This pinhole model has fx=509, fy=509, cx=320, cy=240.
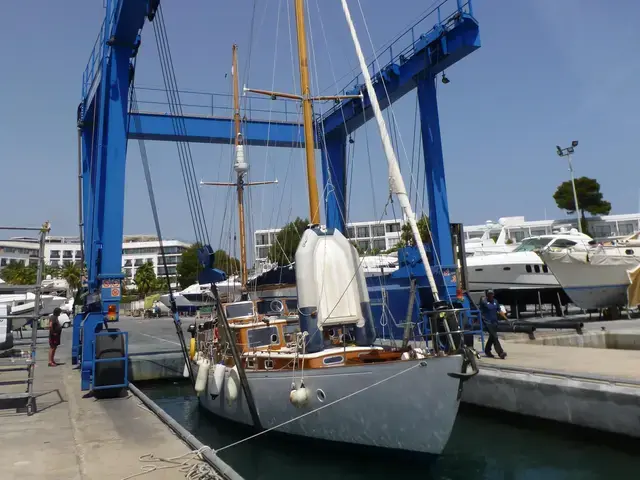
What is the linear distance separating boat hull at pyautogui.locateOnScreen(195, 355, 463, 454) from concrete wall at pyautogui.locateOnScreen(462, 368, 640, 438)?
2775 mm

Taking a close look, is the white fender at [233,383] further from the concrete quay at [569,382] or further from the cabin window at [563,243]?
the cabin window at [563,243]

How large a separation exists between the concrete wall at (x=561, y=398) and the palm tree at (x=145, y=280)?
76039 mm

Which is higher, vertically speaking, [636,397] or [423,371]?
[423,371]

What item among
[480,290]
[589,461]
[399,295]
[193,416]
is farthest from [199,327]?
[480,290]

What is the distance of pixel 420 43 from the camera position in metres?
14.8

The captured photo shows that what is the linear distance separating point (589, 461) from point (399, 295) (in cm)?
881

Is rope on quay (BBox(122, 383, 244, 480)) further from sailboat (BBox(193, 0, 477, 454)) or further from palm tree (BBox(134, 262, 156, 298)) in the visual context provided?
palm tree (BBox(134, 262, 156, 298))

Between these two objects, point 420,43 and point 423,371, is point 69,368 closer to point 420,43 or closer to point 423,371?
point 423,371

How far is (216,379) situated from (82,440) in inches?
134

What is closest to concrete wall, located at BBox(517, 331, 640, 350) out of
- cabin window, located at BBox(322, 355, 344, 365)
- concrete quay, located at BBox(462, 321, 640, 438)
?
concrete quay, located at BBox(462, 321, 640, 438)

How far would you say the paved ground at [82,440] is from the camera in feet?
18.9

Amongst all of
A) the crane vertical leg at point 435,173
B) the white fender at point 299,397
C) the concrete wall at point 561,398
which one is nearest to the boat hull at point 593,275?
the crane vertical leg at point 435,173

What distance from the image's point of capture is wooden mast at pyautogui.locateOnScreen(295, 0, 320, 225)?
10.4 metres

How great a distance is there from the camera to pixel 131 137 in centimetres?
1827
